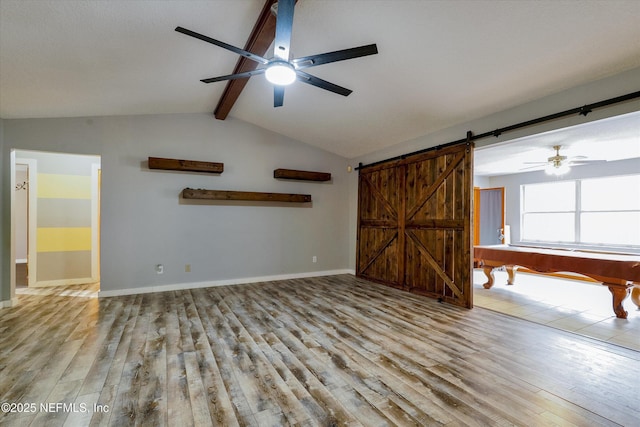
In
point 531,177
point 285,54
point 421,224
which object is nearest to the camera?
point 285,54

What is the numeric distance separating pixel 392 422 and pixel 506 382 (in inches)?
41.8

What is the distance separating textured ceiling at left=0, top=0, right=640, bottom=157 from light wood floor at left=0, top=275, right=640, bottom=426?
272 centimetres

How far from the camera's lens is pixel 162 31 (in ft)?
9.06

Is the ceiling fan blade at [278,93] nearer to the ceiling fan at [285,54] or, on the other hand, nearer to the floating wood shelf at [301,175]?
the ceiling fan at [285,54]

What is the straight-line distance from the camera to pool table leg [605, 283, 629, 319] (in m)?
3.61

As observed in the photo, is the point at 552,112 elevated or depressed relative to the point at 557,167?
elevated

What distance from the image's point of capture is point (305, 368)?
2.37 m

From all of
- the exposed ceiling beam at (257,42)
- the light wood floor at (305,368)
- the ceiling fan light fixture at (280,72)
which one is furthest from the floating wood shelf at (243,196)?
the ceiling fan light fixture at (280,72)

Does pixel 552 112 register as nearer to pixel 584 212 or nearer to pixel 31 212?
pixel 584 212

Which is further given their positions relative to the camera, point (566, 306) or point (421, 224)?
point (421, 224)

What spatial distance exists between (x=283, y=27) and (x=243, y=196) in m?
3.61

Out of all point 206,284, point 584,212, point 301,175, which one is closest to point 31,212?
point 206,284

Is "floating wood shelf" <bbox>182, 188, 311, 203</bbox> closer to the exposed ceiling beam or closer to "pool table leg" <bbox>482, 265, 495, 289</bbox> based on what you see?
the exposed ceiling beam

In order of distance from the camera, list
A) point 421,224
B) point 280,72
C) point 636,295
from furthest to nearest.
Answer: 1. point 421,224
2. point 636,295
3. point 280,72
